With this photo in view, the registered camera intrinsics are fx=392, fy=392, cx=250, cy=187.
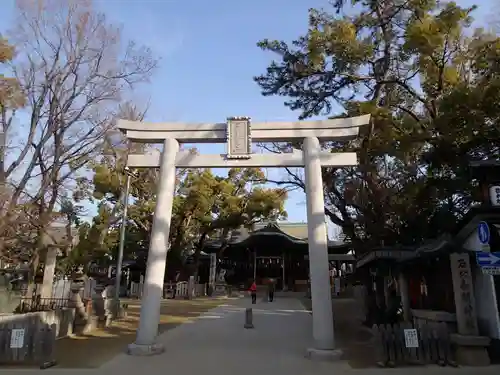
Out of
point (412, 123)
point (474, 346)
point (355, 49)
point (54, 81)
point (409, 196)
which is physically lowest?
point (474, 346)

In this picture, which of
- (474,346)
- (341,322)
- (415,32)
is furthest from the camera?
(341,322)

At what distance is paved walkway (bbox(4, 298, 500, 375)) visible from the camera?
26.4ft

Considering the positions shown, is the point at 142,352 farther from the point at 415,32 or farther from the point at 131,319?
the point at 415,32

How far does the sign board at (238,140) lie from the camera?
36.0 feet

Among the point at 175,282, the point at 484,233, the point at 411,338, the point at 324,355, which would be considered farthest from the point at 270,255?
the point at 484,233

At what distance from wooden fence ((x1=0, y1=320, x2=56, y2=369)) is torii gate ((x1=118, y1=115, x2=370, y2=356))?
208 cm

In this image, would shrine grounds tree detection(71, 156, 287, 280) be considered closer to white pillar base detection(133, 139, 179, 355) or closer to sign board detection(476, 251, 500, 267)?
white pillar base detection(133, 139, 179, 355)

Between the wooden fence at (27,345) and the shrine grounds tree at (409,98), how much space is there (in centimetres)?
1099

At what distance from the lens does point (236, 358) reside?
9.30 m

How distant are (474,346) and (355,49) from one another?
9352mm

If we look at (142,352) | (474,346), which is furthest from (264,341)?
(474,346)

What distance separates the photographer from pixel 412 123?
44.4 ft

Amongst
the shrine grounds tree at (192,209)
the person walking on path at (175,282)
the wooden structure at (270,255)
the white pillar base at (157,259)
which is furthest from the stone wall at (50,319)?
the wooden structure at (270,255)

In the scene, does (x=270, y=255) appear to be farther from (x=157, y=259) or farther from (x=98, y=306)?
(x=157, y=259)
